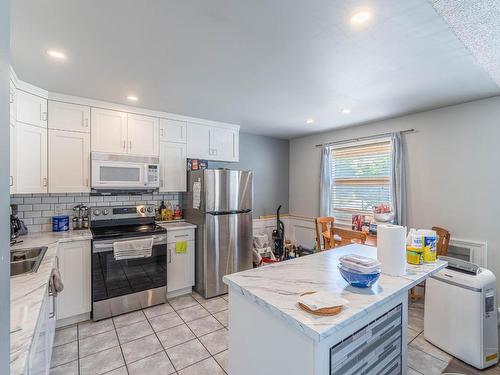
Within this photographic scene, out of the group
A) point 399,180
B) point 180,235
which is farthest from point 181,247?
point 399,180

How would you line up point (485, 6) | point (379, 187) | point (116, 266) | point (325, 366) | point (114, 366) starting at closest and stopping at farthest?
point (325, 366), point (485, 6), point (114, 366), point (116, 266), point (379, 187)

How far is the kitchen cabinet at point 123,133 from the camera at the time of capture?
2.97m

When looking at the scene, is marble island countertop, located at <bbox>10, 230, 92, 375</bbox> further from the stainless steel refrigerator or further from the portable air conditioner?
the portable air conditioner

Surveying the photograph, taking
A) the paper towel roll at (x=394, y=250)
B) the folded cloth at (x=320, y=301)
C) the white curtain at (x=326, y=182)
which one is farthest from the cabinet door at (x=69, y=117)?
the white curtain at (x=326, y=182)

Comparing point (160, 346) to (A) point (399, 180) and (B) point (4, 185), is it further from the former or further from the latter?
(A) point (399, 180)

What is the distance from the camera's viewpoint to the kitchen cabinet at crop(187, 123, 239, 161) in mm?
Answer: 3686

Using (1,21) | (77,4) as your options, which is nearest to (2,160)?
(1,21)

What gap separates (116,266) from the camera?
109 inches

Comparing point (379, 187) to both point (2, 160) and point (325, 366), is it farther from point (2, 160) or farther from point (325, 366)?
point (2, 160)

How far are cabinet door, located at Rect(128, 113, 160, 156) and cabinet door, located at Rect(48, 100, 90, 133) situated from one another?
481 mm

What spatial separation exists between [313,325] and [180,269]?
264 cm

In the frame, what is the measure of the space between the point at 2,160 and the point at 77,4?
1464 millimetres

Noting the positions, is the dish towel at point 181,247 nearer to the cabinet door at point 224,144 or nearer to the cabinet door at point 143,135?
the cabinet door at point 143,135

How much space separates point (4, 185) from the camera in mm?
477
